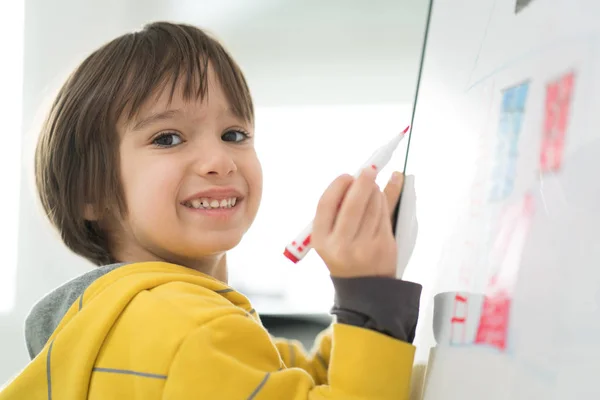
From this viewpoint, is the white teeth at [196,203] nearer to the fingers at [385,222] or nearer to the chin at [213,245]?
the chin at [213,245]

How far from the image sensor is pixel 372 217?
0.45 m

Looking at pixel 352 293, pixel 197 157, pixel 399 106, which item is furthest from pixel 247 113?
pixel 399 106

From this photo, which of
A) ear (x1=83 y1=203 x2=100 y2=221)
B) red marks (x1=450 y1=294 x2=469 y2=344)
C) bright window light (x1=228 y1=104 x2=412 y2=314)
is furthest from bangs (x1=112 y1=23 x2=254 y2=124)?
bright window light (x1=228 y1=104 x2=412 y2=314)

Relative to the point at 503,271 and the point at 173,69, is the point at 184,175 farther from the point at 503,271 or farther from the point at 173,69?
the point at 503,271

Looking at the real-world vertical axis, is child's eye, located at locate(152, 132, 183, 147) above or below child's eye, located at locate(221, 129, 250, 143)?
below

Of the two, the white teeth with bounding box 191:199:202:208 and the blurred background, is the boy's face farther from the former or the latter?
the blurred background

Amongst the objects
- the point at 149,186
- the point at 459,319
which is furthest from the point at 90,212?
the point at 459,319

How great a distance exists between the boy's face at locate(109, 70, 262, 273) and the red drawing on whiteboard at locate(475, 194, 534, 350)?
318 millimetres

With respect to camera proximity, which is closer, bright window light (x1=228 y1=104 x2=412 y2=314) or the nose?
the nose

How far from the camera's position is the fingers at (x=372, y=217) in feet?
1.47

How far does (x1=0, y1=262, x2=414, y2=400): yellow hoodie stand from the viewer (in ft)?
1.36

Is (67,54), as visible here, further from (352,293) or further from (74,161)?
(352,293)

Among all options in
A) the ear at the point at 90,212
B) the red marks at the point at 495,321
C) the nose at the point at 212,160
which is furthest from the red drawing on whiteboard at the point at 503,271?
the ear at the point at 90,212

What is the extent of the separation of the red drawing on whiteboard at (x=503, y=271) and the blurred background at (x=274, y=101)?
96 centimetres
